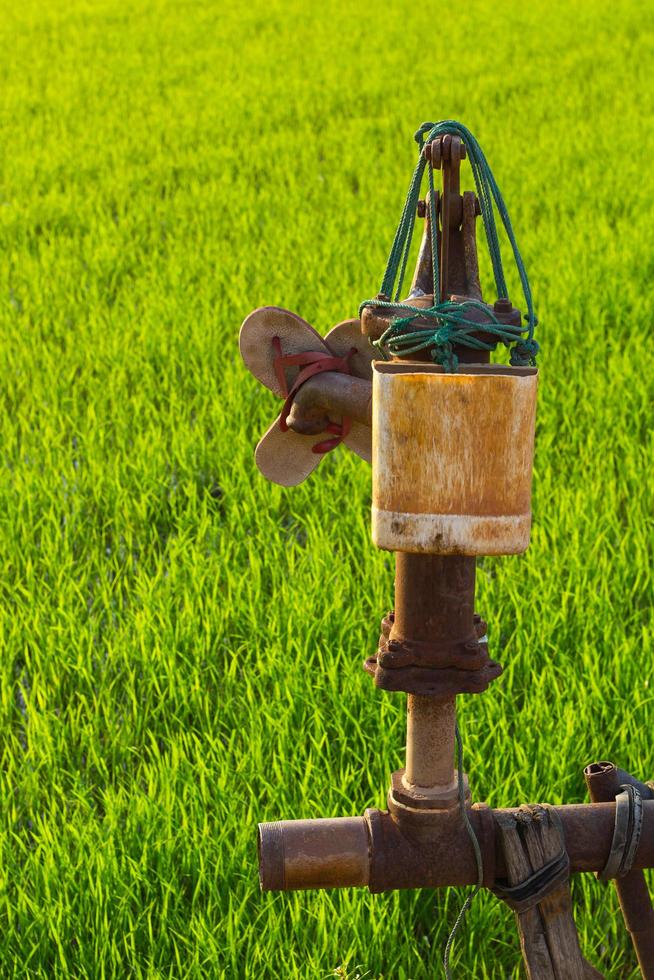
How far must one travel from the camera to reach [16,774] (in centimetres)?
200

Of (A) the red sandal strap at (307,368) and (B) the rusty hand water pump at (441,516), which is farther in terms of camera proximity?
(A) the red sandal strap at (307,368)

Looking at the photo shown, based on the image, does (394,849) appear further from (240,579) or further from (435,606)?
(240,579)

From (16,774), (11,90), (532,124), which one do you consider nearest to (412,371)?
(16,774)

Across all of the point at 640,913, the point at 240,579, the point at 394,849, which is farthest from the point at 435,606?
the point at 240,579

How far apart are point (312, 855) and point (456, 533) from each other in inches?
15.3

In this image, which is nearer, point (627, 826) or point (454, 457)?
point (454, 457)

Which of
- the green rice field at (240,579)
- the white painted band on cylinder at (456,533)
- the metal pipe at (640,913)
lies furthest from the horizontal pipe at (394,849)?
the green rice field at (240,579)

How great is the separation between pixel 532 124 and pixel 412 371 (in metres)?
6.57

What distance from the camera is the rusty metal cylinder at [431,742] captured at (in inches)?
43.9

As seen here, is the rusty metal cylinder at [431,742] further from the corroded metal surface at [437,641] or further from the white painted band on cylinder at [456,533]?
the white painted band on cylinder at [456,533]

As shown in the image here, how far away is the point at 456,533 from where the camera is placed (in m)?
0.97

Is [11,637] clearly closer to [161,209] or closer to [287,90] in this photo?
[161,209]

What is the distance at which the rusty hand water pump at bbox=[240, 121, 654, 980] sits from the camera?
3.15ft

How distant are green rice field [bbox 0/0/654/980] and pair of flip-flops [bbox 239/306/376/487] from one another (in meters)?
0.70
